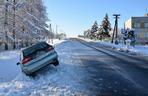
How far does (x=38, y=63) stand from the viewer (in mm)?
15664

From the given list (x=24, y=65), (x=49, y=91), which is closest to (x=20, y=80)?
(x=24, y=65)

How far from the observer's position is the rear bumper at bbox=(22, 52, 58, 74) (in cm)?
1516

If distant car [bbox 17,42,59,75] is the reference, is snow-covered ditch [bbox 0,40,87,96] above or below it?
below

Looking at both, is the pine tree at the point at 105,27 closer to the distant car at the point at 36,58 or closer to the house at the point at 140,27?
the house at the point at 140,27

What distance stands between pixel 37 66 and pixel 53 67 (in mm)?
2483

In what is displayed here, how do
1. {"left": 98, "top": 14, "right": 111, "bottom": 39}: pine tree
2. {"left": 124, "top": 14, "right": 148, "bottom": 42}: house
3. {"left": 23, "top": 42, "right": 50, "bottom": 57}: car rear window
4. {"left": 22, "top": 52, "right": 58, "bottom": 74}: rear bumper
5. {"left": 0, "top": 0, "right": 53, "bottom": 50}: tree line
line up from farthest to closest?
{"left": 98, "top": 14, "right": 111, "bottom": 39}: pine tree → {"left": 124, "top": 14, "right": 148, "bottom": 42}: house → {"left": 0, "top": 0, "right": 53, "bottom": 50}: tree line → {"left": 23, "top": 42, "right": 50, "bottom": 57}: car rear window → {"left": 22, "top": 52, "right": 58, "bottom": 74}: rear bumper

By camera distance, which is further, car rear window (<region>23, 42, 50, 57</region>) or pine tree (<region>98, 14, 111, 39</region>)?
pine tree (<region>98, 14, 111, 39</region>)

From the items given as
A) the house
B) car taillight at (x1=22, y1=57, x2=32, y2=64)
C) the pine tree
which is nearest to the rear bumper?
A: car taillight at (x1=22, y1=57, x2=32, y2=64)

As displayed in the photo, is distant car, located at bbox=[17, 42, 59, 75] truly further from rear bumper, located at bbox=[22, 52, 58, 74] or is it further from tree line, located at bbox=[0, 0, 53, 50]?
tree line, located at bbox=[0, 0, 53, 50]

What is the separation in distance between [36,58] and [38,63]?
28cm

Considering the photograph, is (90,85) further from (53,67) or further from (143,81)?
(53,67)

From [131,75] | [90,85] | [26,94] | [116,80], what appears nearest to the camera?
[26,94]

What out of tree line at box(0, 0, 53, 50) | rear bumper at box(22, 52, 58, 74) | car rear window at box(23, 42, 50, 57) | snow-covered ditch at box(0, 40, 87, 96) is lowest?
snow-covered ditch at box(0, 40, 87, 96)

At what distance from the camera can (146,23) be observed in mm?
97750
